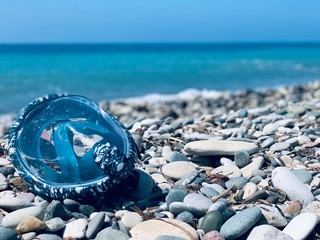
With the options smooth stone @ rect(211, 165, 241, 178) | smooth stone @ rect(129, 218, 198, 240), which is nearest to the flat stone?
smooth stone @ rect(129, 218, 198, 240)

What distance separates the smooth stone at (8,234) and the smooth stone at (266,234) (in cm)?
106

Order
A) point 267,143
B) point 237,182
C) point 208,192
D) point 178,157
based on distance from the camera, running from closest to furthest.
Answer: point 208,192 → point 237,182 → point 178,157 → point 267,143

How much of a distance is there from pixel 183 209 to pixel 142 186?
0.41m

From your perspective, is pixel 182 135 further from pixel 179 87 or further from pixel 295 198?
pixel 179 87

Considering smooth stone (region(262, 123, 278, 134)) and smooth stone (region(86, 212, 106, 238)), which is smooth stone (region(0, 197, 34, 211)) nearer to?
smooth stone (region(86, 212, 106, 238))

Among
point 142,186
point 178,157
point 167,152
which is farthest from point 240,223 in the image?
point 167,152

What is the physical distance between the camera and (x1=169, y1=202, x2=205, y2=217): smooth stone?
275 centimetres

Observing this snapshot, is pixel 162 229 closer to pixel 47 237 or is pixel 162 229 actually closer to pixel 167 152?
pixel 47 237

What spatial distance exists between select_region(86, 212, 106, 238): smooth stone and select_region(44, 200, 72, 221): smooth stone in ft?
0.59

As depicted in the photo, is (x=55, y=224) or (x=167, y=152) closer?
(x=55, y=224)

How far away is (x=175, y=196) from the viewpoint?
2.93 metres

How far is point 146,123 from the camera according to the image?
187 inches

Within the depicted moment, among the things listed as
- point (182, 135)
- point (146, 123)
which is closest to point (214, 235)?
point (182, 135)

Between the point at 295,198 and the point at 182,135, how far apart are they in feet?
5.14
